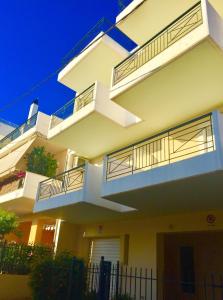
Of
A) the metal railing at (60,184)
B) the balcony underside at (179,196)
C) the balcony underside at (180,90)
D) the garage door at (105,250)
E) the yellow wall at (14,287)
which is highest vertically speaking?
the balcony underside at (180,90)

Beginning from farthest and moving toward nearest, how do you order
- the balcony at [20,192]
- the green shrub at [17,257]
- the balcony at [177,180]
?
the balcony at [20,192], the green shrub at [17,257], the balcony at [177,180]

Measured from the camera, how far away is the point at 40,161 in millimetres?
18938

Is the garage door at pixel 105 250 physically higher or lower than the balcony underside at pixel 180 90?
lower

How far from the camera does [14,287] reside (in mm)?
11828

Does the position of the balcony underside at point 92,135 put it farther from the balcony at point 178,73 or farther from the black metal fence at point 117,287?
the black metal fence at point 117,287

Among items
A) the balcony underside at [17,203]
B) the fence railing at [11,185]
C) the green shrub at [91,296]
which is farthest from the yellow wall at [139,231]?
the fence railing at [11,185]

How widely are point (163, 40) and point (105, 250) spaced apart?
10.8 m

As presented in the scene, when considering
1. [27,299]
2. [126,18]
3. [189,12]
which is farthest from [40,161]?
[189,12]

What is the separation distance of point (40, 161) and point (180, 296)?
1162 centimetres

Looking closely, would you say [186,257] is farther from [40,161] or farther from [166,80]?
[40,161]

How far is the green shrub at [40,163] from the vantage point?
18.8 metres

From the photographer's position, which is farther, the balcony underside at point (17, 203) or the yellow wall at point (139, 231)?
the balcony underside at point (17, 203)

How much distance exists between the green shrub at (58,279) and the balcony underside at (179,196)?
2.86 metres

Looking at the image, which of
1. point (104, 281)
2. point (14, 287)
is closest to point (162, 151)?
point (104, 281)
